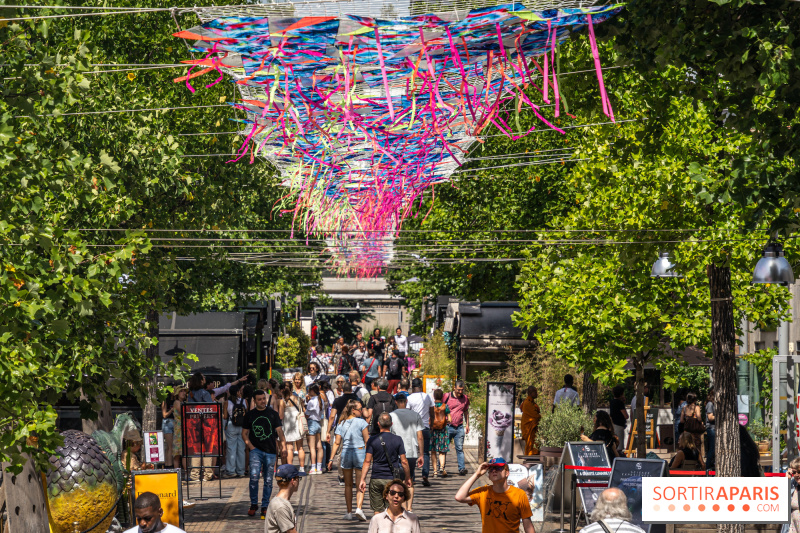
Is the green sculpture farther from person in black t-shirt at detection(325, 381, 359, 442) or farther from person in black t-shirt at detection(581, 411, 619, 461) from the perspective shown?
person in black t-shirt at detection(581, 411, 619, 461)

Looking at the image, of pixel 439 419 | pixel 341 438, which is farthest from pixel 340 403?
pixel 341 438

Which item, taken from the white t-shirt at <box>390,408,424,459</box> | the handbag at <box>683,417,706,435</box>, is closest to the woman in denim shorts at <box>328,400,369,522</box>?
the white t-shirt at <box>390,408,424,459</box>

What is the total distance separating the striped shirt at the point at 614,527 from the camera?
7.55 metres

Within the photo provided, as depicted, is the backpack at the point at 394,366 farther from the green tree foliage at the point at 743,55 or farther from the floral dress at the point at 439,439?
the green tree foliage at the point at 743,55

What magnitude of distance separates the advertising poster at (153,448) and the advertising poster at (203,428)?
2.06m

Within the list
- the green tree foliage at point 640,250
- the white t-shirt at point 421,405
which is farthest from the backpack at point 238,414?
the green tree foliage at point 640,250

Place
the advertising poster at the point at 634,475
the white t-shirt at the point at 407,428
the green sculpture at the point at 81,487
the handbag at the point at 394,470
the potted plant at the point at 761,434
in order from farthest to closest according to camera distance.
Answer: the potted plant at the point at 761,434
the white t-shirt at the point at 407,428
the handbag at the point at 394,470
the advertising poster at the point at 634,475
the green sculpture at the point at 81,487

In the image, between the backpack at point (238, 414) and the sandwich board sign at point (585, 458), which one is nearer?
the sandwich board sign at point (585, 458)

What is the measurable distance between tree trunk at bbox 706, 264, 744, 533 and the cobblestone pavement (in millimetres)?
3701

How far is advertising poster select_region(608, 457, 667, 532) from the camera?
41.8 ft

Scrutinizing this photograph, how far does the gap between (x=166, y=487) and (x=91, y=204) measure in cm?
412

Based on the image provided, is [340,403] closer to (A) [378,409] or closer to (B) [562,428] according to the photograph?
(A) [378,409]

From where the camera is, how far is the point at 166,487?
12.4 meters

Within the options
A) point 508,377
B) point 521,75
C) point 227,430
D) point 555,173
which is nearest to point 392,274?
point 555,173
